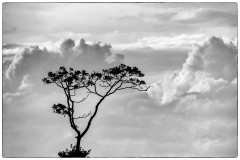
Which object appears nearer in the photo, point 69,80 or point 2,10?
point 69,80

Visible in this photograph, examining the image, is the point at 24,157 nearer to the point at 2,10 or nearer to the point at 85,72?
the point at 85,72

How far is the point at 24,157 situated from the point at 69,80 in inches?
185

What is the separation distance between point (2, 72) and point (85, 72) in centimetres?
491

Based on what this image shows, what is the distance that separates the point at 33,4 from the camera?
57.7 feet

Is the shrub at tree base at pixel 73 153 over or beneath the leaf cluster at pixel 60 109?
beneath

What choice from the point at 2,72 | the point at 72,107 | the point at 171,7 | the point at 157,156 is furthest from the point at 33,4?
the point at 157,156

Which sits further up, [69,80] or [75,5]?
[75,5]

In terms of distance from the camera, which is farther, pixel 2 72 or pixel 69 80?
pixel 2 72

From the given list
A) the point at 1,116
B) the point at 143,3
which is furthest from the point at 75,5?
the point at 1,116

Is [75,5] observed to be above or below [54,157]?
above

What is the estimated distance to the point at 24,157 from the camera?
1606 centimetres

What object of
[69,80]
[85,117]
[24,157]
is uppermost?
[69,80]

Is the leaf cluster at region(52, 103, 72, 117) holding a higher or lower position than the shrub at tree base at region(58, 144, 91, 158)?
Result: higher

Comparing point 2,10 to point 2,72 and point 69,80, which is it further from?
point 69,80
